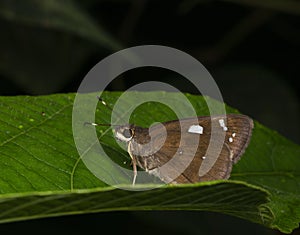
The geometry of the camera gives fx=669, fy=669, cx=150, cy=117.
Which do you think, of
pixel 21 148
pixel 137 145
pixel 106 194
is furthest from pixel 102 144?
pixel 106 194

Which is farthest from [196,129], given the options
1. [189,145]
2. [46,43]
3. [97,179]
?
[46,43]

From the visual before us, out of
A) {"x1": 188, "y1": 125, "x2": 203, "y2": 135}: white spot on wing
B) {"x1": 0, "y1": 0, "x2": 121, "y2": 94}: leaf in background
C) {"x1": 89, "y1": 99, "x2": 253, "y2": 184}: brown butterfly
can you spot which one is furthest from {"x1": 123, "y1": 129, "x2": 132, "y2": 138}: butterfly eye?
{"x1": 0, "y1": 0, "x2": 121, "y2": 94}: leaf in background

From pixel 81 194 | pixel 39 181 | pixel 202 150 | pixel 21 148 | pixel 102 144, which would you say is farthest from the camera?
pixel 202 150

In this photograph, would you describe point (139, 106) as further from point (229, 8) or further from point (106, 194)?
point (229, 8)

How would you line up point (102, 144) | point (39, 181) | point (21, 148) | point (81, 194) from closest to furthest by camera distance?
point (81, 194) < point (39, 181) < point (21, 148) < point (102, 144)

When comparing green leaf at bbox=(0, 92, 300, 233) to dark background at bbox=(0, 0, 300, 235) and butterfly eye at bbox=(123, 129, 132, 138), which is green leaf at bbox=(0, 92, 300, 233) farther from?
dark background at bbox=(0, 0, 300, 235)
